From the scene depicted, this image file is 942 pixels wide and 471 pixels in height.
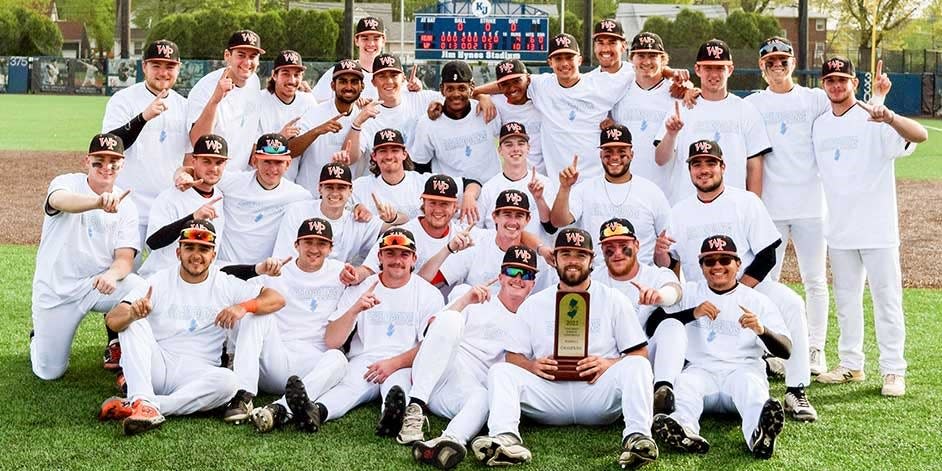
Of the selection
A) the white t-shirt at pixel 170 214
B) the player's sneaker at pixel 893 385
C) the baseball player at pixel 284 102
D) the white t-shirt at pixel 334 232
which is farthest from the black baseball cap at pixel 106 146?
the player's sneaker at pixel 893 385

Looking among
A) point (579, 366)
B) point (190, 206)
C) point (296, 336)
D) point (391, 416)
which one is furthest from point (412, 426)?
point (190, 206)

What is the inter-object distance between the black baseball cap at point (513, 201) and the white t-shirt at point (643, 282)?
0.75m

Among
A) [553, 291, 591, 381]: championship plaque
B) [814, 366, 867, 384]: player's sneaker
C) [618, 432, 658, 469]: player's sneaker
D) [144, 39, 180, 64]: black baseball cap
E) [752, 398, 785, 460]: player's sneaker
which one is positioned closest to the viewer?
[618, 432, 658, 469]: player's sneaker

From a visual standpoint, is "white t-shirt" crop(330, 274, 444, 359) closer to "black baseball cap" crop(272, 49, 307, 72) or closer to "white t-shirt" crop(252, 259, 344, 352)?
"white t-shirt" crop(252, 259, 344, 352)

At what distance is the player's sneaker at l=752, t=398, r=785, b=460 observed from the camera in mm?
5852

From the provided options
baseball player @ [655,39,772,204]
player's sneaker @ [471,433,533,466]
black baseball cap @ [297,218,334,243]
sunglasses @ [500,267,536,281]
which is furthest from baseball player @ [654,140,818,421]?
black baseball cap @ [297,218,334,243]

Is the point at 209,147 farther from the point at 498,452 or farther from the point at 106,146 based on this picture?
the point at 498,452

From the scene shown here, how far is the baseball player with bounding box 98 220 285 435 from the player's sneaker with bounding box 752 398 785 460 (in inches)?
124

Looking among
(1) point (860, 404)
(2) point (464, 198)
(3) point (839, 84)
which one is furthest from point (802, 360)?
(2) point (464, 198)

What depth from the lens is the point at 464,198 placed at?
802cm

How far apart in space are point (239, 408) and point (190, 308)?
2.63ft

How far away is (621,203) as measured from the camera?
752 cm

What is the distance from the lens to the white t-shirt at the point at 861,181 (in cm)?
742

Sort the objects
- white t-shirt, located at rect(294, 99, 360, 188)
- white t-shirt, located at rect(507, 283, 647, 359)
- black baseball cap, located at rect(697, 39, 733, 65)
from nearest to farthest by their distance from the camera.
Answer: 1. white t-shirt, located at rect(507, 283, 647, 359)
2. black baseball cap, located at rect(697, 39, 733, 65)
3. white t-shirt, located at rect(294, 99, 360, 188)
